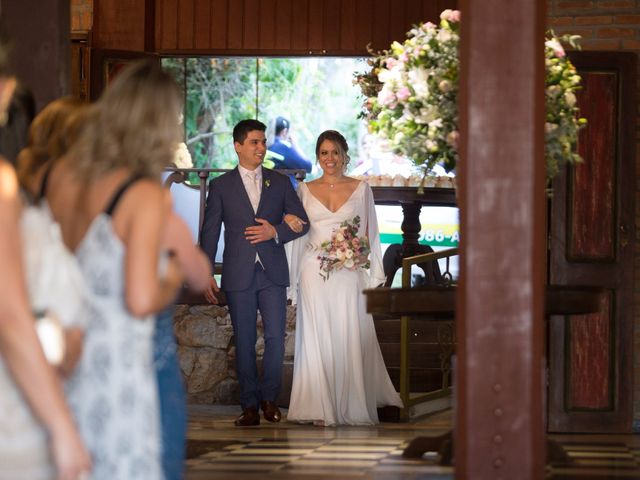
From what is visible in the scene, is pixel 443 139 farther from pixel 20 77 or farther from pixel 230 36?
pixel 230 36

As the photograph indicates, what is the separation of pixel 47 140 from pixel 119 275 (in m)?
0.56

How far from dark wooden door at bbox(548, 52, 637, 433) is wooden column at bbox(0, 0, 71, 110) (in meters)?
4.06

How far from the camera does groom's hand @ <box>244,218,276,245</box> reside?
818 cm

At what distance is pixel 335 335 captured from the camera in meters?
8.49

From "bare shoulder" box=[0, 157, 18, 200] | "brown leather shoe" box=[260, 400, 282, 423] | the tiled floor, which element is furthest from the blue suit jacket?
"bare shoulder" box=[0, 157, 18, 200]

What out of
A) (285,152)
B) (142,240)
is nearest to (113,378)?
(142,240)

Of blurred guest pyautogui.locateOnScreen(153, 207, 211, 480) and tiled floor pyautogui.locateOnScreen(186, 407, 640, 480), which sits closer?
blurred guest pyautogui.locateOnScreen(153, 207, 211, 480)

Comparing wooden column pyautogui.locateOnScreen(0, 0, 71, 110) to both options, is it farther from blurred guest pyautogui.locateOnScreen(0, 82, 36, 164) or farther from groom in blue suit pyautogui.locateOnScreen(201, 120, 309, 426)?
groom in blue suit pyautogui.locateOnScreen(201, 120, 309, 426)

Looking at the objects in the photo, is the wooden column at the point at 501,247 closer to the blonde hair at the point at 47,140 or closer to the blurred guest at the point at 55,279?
the blonde hair at the point at 47,140

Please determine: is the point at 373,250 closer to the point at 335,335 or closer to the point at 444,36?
the point at 335,335

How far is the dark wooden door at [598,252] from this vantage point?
795cm

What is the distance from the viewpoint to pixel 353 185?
8719mm

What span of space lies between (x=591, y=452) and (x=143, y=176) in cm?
444

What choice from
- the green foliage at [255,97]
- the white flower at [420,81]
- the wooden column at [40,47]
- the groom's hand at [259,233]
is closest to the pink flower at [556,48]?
the white flower at [420,81]
